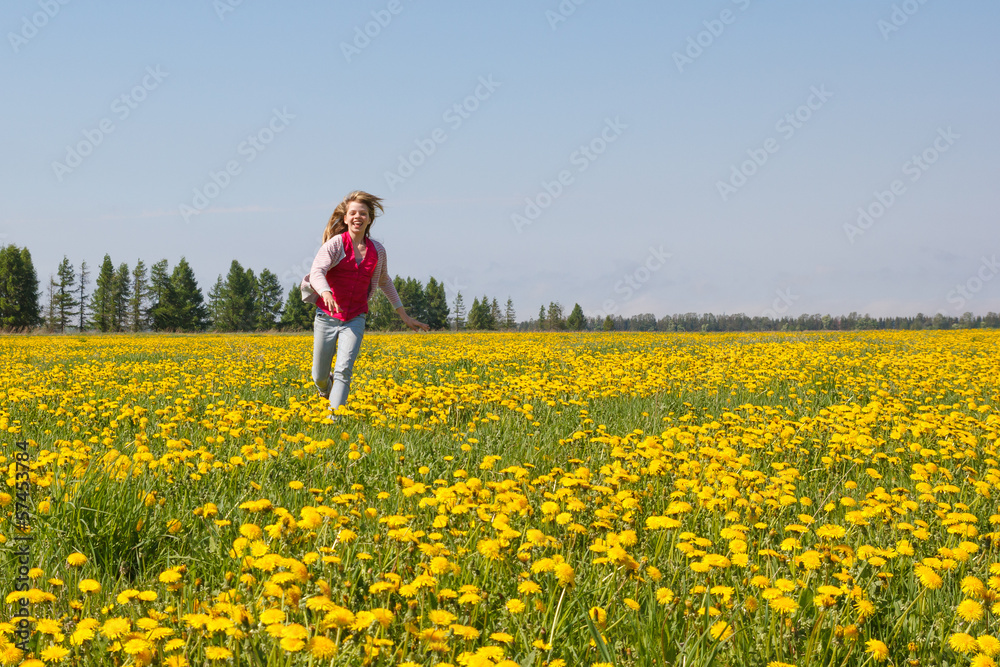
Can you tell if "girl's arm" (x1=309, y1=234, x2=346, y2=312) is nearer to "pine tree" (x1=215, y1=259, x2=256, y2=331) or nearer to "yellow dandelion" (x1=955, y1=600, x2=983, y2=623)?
"yellow dandelion" (x1=955, y1=600, x2=983, y2=623)

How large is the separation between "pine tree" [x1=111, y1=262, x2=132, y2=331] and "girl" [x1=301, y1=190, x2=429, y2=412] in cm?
8655

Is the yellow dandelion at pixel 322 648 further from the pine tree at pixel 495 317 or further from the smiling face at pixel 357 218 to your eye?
the pine tree at pixel 495 317

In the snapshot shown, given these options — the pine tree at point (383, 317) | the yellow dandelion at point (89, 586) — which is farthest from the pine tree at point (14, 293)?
the yellow dandelion at point (89, 586)

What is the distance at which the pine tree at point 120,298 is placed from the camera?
80688 mm

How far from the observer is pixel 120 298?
82000 millimetres

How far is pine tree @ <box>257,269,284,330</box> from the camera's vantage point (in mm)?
86625

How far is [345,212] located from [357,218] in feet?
0.91

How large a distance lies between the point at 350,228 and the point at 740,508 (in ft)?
15.6

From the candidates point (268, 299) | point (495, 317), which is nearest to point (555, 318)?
point (495, 317)

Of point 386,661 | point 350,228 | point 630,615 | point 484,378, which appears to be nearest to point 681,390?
point 484,378

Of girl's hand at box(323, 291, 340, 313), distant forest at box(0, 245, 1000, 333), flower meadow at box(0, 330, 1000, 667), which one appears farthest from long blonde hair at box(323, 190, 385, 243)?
distant forest at box(0, 245, 1000, 333)

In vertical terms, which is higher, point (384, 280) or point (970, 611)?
point (384, 280)

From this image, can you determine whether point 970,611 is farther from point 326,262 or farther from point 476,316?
point 476,316

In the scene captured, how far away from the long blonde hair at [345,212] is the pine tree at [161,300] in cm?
7933
